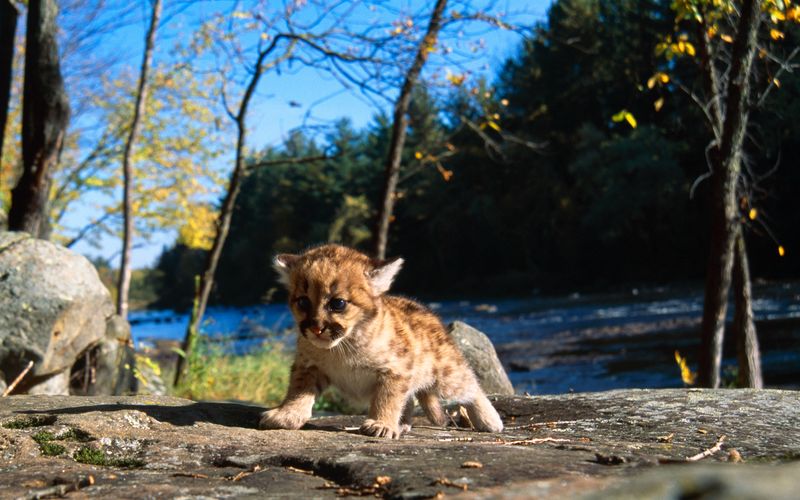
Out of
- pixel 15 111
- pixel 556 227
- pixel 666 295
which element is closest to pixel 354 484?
pixel 15 111

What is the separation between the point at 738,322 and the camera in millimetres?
9945

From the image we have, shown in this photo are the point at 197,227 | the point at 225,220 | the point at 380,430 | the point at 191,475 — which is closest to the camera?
the point at 191,475

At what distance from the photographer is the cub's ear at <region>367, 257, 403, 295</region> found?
15.6 ft

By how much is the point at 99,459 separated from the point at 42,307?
515cm

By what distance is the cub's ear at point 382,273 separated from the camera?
187 inches

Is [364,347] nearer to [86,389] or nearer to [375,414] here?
[375,414]

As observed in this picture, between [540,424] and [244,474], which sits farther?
[540,424]

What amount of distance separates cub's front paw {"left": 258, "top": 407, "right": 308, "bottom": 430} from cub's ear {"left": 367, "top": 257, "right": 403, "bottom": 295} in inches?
37.1

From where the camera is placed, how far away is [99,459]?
3510 mm

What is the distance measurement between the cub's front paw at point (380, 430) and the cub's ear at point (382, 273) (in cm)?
87

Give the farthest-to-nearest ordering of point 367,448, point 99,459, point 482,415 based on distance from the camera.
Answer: point 482,415, point 367,448, point 99,459

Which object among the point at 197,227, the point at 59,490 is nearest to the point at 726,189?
the point at 59,490

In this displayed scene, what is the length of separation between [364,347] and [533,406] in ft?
6.07

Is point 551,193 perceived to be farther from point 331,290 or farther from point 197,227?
point 331,290
